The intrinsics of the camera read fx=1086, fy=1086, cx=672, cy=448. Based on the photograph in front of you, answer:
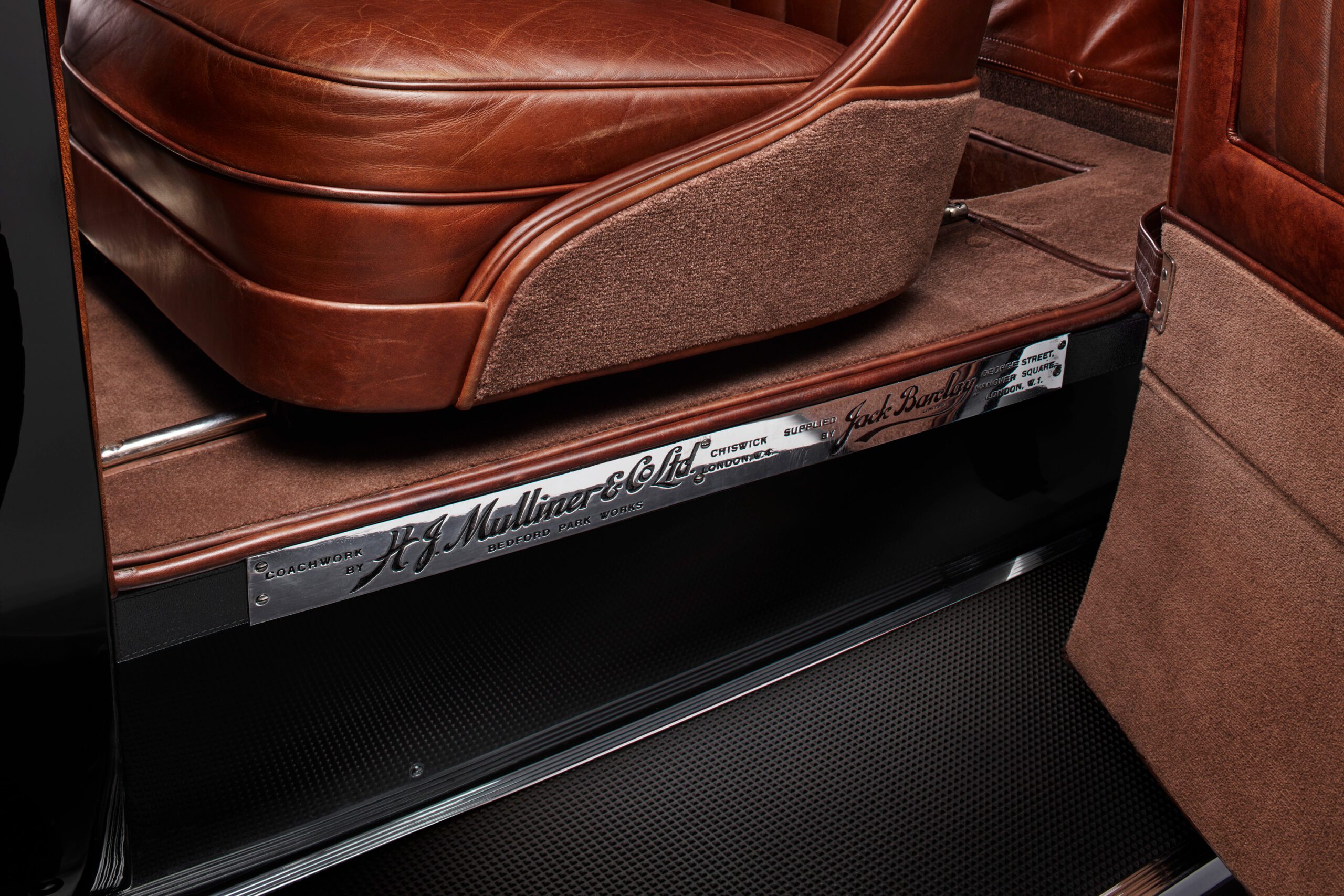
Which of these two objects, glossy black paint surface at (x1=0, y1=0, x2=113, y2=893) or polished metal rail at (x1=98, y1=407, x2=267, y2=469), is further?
polished metal rail at (x1=98, y1=407, x2=267, y2=469)

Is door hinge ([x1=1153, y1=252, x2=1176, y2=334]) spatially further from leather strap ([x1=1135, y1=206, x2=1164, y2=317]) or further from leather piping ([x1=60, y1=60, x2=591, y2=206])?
leather piping ([x1=60, y1=60, x2=591, y2=206])

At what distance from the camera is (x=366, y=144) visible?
71 cm

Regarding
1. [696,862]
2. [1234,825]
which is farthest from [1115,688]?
[696,862]

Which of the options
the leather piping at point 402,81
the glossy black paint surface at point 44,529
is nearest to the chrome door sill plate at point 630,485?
the glossy black paint surface at point 44,529

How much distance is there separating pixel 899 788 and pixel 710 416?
357mm

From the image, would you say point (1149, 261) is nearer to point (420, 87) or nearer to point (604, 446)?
point (604, 446)

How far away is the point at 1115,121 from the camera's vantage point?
155cm

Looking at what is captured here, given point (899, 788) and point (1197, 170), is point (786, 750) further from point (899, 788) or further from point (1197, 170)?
point (1197, 170)

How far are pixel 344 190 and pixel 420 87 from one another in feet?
0.28

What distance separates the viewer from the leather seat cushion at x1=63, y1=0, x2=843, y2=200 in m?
0.71

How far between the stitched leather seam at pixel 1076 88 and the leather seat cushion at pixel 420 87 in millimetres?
833

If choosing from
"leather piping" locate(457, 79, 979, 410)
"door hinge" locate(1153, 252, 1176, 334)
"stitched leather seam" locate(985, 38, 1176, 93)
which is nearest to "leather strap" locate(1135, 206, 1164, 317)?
"door hinge" locate(1153, 252, 1176, 334)

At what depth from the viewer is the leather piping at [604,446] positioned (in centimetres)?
73

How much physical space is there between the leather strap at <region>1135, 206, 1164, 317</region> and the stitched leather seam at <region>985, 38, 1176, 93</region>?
58 cm
